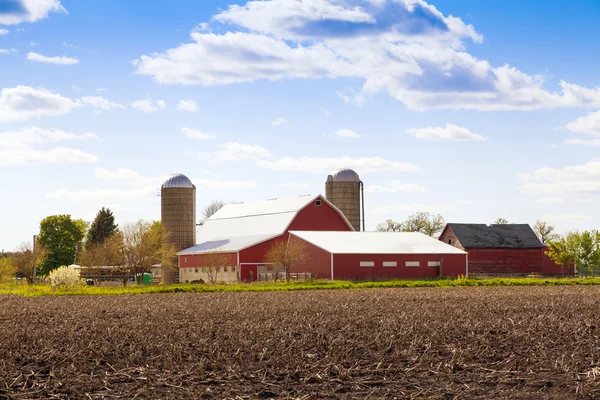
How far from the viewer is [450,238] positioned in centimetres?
7262

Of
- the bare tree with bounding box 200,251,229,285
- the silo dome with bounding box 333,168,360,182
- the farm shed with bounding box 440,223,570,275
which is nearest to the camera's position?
the bare tree with bounding box 200,251,229,285

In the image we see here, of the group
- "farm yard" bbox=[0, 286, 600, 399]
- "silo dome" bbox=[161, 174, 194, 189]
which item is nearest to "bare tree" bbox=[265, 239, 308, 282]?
"silo dome" bbox=[161, 174, 194, 189]

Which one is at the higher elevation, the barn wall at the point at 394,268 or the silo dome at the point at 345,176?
the silo dome at the point at 345,176

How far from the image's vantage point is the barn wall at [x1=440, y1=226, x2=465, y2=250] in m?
70.4

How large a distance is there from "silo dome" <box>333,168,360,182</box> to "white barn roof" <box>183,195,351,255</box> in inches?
220

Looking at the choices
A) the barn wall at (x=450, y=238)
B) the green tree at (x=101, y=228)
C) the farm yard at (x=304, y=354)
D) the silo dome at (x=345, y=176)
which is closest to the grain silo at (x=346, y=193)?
the silo dome at (x=345, y=176)

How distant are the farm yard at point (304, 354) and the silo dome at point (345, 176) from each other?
4646cm

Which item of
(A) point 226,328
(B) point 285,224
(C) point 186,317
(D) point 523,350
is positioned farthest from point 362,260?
(D) point 523,350

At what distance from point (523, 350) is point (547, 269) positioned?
5713 centimetres

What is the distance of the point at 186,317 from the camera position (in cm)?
2444

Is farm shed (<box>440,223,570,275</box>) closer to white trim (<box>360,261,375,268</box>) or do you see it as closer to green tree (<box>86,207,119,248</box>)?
white trim (<box>360,261,375,268</box>)

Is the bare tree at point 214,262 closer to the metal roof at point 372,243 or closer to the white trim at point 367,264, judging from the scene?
the metal roof at point 372,243

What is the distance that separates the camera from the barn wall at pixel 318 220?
208 feet

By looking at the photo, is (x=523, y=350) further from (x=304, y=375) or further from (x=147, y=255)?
(x=147, y=255)
